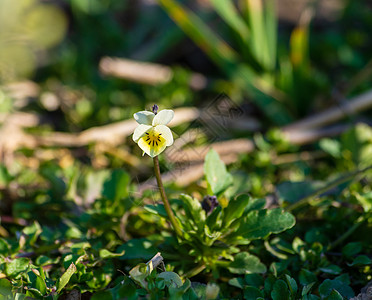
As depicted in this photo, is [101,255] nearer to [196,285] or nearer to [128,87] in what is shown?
[196,285]

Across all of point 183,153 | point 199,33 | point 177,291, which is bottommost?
point 177,291

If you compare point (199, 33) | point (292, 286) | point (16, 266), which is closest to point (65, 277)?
point (16, 266)

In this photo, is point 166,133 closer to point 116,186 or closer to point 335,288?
point 116,186

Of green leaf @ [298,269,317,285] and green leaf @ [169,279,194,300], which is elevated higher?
green leaf @ [169,279,194,300]

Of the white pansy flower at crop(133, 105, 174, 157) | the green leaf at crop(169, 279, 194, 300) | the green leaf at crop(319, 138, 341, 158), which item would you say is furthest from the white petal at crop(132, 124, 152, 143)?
the green leaf at crop(319, 138, 341, 158)

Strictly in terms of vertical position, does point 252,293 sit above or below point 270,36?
below

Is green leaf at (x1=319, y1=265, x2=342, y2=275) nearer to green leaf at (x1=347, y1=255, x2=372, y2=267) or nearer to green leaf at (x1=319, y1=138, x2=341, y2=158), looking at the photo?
green leaf at (x1=347, y1=255, x2=372, y2=267)

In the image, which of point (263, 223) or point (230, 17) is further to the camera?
point (230, 17)
